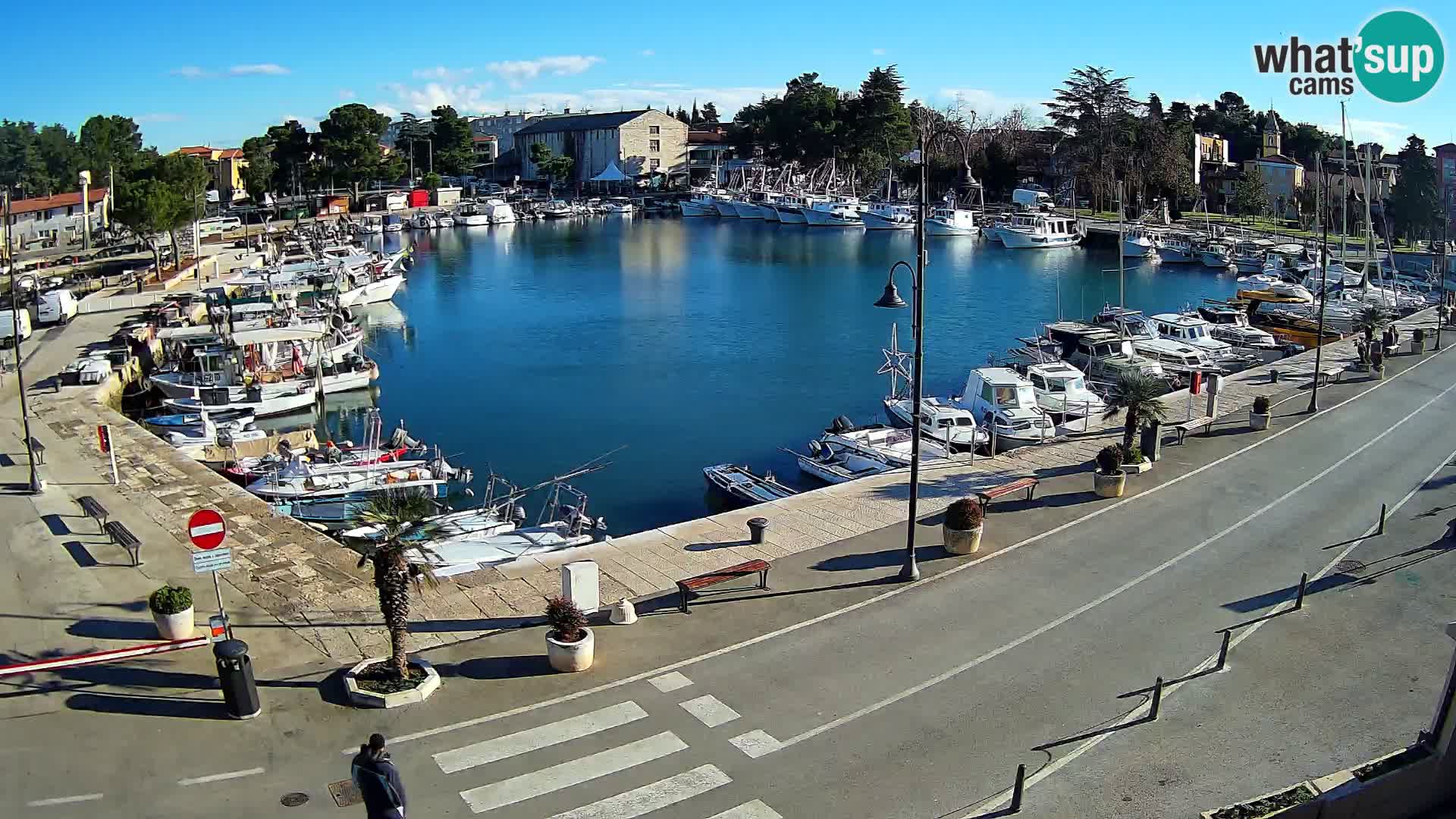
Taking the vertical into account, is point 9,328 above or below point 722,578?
above

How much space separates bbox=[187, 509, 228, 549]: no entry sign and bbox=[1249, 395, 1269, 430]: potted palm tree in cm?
2634

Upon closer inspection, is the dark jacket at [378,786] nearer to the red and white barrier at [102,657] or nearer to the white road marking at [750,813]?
the white road marking at [750,813]

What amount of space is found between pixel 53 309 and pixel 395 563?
4676 centimetres

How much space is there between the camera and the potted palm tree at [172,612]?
1609 centimetres

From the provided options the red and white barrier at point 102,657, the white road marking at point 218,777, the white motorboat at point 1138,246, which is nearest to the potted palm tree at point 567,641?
the white road marking at point 218,777

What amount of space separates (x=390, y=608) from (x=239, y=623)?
14.5 ft

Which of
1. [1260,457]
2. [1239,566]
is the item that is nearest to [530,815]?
[1239,566]

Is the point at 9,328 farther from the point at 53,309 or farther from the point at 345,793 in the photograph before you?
the point at 345,793

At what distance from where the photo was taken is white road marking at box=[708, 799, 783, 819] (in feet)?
39.5

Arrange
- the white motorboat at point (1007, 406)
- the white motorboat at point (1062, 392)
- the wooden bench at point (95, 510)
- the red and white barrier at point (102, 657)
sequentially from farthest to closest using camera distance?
the white motorboat at point (1062, 392) < the white motorboat at point (1007, 406) < the wooden bench at point (95, 510) < the red and white barrier at point (102, 657)

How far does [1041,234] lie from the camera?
112m

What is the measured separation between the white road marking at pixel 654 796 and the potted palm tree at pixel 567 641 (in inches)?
119

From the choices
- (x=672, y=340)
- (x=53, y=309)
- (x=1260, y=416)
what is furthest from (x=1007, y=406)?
(x=53, y=309)

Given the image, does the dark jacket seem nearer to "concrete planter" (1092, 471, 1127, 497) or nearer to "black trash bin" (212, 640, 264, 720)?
"black trash bin" (212, 640, 264, 720)
